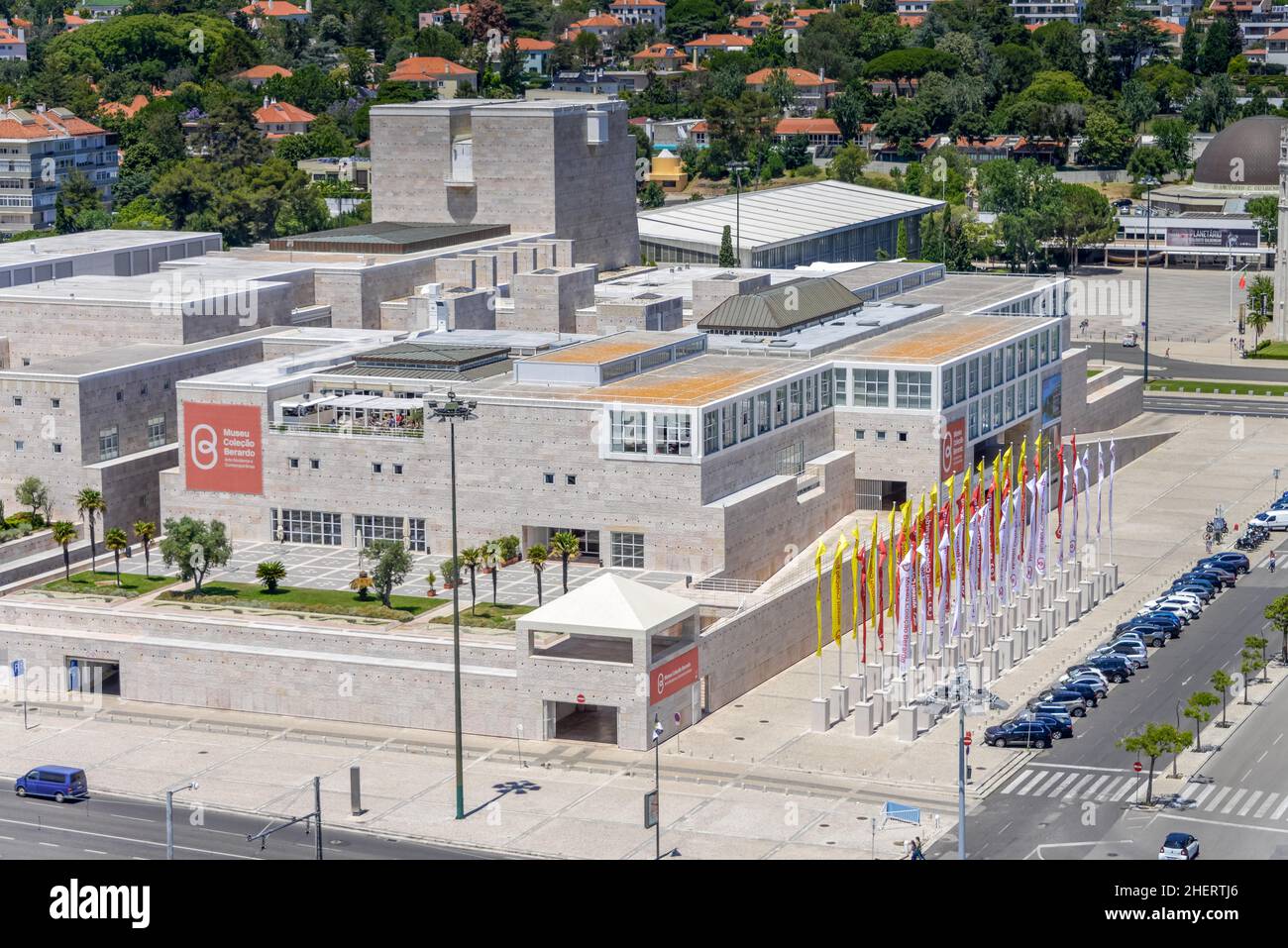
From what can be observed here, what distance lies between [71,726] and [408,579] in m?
18.8

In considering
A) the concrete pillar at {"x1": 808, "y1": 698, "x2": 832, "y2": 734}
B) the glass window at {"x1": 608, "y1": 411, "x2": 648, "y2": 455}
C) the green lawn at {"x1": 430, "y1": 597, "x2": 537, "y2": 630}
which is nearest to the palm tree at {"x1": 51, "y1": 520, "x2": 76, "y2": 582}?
the green lawn at {"x1": 430, "y1": 597, "x2": 537, "y2": 630}

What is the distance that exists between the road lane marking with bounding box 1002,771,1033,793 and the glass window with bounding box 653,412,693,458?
26.6 m

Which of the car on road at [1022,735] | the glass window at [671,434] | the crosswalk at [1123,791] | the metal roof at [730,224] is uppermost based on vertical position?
the metal roof at [730,224]

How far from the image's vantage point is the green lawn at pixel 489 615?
96.8 m

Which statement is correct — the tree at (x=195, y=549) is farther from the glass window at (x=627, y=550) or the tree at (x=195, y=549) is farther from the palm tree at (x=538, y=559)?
the glass window at (x=627, y=550)

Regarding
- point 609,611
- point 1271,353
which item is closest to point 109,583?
point 609,611

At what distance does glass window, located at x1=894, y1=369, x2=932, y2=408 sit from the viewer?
4688 inches

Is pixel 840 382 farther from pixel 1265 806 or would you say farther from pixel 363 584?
pixel 1265 806

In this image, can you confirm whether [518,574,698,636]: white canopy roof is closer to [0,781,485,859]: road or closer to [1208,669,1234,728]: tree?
[0,781,485,859]: road

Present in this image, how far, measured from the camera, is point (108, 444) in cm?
11638

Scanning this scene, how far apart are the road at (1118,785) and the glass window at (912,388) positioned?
22.1m

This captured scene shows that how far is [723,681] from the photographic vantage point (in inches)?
3775

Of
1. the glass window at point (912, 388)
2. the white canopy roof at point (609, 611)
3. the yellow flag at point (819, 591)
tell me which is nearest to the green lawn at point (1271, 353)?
the glass window at point (912, 388)
